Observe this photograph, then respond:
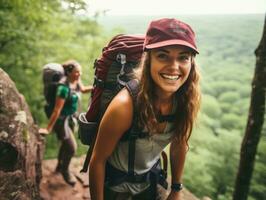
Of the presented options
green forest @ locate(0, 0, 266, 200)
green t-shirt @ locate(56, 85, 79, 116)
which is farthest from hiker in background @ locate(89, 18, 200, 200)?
green t-shirt @ locate(56, 85, 79, 116)

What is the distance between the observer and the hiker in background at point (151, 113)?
2.13 m

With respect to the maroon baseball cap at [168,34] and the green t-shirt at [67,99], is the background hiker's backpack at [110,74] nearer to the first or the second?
the maroon baseball cap at [168,34]

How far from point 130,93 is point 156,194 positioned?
1158 mm

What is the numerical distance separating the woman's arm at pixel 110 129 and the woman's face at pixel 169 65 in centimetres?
29

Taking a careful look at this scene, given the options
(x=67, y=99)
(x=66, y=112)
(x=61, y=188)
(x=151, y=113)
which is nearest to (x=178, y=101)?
(x=151, y=113)

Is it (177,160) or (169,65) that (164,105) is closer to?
(169,65)

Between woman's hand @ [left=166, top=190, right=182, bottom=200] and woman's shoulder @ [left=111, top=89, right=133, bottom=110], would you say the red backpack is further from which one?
woman's hand @ [left=166, top=190, right=182, bottom=200]

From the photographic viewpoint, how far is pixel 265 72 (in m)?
4.11

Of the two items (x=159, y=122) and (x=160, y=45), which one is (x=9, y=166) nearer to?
(x=159, y=122)

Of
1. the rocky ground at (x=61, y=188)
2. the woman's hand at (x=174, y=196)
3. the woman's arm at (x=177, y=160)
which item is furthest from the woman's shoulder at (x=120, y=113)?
the rocky ground at (x=61, y=188)

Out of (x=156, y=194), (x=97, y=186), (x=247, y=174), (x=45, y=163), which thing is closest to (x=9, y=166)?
(x=97, y=186)

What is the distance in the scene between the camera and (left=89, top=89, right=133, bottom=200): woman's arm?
2.07 m

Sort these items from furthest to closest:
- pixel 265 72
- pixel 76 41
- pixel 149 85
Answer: pixel 76 41, pixel 265 72, pixel 149 85

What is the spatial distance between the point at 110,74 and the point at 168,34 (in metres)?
0.63
